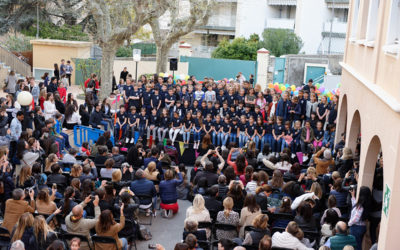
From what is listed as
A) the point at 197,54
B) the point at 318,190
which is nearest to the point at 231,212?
the point at 318,190

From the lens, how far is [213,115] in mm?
17406

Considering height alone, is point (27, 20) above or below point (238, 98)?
above

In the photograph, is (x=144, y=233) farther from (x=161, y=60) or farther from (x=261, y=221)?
(x=161, y=60)

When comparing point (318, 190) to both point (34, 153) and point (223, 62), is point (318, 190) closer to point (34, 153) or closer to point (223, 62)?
point (34, 153)

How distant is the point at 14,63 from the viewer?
2920 cm

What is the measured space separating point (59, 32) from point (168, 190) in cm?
2791

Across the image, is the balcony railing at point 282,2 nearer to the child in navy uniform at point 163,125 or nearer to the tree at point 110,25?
the tree at point 110,25

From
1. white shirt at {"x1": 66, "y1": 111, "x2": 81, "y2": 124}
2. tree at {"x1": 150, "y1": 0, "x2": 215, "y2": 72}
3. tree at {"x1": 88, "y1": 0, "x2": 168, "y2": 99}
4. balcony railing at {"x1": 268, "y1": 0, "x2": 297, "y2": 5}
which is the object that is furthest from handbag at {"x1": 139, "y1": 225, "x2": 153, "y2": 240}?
balcony railing at {"x1": 268, "y1": 0, "x2": 297, "y2": 5}

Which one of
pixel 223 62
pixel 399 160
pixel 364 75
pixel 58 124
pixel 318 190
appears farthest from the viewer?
pixel 223 62

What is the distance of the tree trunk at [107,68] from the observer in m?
24.2

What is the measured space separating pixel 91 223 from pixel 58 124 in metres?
8.67

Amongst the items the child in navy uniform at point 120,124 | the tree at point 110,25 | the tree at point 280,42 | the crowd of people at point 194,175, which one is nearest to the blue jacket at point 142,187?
the crowd of people at point 194,175

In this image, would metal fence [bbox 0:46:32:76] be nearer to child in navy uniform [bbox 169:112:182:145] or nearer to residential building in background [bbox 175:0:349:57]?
child in navy uniform [bbox 169:112:182:145]

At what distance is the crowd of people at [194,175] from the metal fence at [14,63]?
10752mm
